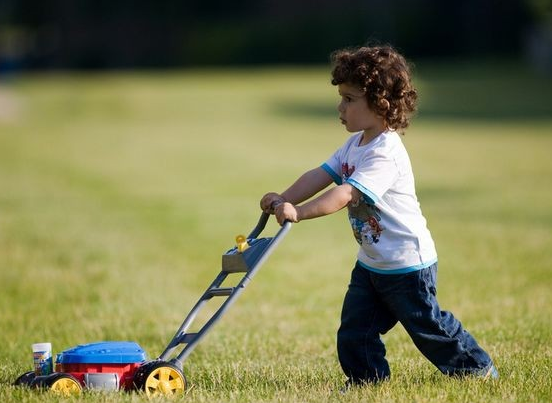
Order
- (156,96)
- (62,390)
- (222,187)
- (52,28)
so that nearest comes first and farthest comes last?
(62,390), (222,187), (156,96), (52,28)

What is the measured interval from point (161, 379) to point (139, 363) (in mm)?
183

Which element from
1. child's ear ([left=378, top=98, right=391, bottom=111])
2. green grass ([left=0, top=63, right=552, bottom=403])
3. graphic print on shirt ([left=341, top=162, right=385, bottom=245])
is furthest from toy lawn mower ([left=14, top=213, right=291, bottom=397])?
child's ear ([left=378, top=98, right=391, bottom=111])

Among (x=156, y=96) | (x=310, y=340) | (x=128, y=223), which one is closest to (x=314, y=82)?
(x=156, y=96)

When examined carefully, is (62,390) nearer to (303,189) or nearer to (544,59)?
(303,189)

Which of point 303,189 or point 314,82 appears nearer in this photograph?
point 303,189

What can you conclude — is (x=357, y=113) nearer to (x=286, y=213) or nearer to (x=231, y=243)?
(x=286, y=213)

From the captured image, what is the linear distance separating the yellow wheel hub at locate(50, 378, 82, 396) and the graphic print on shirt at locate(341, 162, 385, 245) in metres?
1.41

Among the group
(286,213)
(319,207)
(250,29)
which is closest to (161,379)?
(286,213)

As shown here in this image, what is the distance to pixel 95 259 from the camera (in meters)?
9.34

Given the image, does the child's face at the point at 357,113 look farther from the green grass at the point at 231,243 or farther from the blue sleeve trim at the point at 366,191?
the green grass at the point at 231,243

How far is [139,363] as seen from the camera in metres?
4.75

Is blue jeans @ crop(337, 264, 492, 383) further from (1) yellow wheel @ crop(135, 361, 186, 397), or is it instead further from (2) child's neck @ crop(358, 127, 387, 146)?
(1) yellow wheel @ crop(135, 361, 186, 397)

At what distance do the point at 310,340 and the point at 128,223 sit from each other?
5.82 metres

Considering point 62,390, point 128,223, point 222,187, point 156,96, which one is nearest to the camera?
point 62,390
